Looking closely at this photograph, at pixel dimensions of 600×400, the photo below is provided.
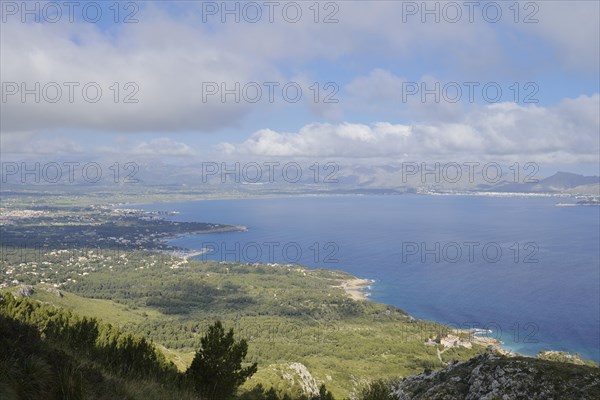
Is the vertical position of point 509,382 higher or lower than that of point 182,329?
higher

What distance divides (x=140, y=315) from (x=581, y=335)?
370ft

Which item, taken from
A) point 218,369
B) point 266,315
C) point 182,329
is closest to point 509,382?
point 218,369

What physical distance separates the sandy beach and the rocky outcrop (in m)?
97.4

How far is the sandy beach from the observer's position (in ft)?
440

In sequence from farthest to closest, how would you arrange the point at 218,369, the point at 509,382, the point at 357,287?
the point at 357,287, the point at 509,382, the point at 218,369

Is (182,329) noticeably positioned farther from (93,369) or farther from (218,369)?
(93,369)

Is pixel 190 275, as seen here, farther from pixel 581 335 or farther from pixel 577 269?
Result: pixel 577 269

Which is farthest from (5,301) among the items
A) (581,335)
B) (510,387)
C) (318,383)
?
(581,335)

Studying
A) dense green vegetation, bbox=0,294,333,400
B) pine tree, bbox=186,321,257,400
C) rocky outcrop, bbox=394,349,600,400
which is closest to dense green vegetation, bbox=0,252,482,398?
rocky outcrop, bbox=394,349,600,400

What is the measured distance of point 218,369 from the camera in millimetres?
16562

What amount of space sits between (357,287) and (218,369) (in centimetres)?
13372

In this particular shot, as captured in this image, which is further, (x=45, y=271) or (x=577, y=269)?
(x=577, y=269)

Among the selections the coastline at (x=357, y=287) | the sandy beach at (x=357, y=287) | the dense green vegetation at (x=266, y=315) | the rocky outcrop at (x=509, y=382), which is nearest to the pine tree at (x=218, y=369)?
the rocky outcrop at (x=509, y=382)

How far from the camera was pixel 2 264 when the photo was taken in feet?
463
